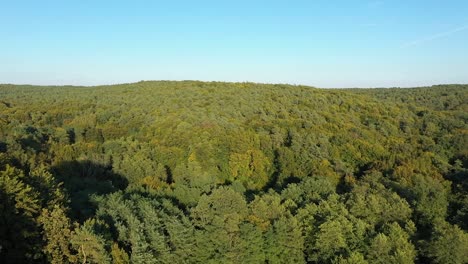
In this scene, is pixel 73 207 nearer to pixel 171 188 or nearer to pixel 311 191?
pixel 171 188

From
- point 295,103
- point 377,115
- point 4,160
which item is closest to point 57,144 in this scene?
point 4,160

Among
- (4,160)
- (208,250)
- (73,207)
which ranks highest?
(4,160)

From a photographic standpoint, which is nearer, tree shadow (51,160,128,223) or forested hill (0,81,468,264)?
forested hill (0,81,468,264)

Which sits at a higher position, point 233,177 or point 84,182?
point 84,182

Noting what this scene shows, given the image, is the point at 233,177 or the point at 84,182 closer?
the point at 84,182
